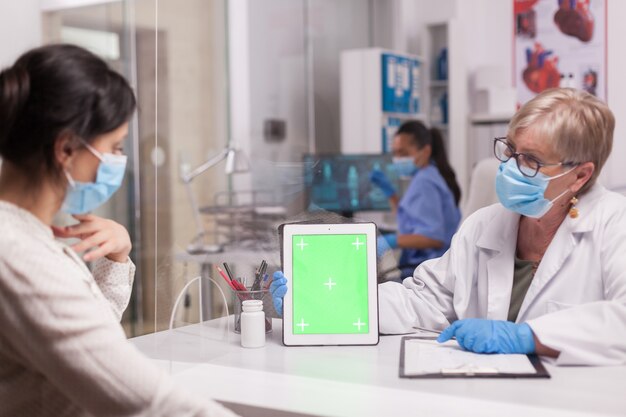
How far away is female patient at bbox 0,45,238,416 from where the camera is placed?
103 cm

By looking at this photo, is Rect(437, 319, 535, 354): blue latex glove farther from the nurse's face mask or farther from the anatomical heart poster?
the anatomical heart poster

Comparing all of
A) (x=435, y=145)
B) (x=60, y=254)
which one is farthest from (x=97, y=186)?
(x=435, y=145)

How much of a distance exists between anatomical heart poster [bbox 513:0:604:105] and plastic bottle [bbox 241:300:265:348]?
4.47 ft

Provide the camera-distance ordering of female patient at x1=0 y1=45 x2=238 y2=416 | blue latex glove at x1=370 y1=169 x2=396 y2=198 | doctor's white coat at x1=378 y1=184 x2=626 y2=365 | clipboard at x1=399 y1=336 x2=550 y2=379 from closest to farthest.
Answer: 1. female patient at x1=0 y1=45 x2=238 y2=416
2. clipboard at x1=399 y1=336 x2=550 y2=379
3. doctor's white coat at x1=378 y1=184 x2=626 y2=365
4. blue latex glove at x1=370 y1=169 x2=396 y2=198

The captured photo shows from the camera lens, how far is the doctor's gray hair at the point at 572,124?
170cm

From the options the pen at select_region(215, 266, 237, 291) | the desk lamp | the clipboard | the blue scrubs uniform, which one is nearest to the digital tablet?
the pen at select_region(215, 266, 237, 291)

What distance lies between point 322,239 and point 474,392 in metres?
0.51

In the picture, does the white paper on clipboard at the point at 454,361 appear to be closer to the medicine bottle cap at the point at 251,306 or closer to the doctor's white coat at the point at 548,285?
the doctor's white coat at the point at 548,285

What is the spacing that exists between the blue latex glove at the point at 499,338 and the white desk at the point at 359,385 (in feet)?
0.27

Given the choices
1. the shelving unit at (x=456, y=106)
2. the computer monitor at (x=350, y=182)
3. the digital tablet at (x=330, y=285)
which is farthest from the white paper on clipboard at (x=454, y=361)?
the shelving unit at (x=456, y=106)

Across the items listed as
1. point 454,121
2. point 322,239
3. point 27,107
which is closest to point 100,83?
point 27,107

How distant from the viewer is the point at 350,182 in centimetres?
428

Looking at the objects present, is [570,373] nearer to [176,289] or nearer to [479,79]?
[176,289]

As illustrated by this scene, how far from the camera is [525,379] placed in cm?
135
